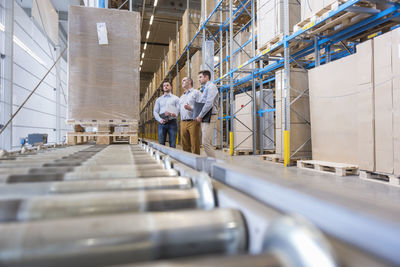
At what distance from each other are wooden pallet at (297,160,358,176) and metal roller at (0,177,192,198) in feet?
11.8

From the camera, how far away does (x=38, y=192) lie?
0.85 m

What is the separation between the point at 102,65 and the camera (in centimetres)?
373

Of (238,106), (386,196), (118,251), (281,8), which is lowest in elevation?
(386,196)

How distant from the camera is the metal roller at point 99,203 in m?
0.63

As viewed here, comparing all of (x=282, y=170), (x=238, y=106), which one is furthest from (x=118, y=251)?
(x=238, y=106)

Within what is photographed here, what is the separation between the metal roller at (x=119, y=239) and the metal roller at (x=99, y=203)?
15cm

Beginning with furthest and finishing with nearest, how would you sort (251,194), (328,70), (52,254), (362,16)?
(328,70) → (362,16) → (251,194) → (52,254)

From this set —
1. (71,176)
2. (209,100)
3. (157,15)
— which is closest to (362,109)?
(209,100)

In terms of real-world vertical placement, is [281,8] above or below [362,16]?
→ above

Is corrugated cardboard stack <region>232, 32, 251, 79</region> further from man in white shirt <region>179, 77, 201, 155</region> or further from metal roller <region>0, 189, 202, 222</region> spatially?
metal roller <region>0, 189, 202, 222</region>

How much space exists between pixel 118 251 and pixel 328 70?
15.2ft

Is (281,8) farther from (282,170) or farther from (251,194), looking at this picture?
(251,194)

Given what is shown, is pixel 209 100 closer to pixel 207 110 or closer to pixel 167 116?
pixel 207 110

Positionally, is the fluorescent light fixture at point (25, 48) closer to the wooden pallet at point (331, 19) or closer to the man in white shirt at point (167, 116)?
the man in white shirt at point (167, 116)
